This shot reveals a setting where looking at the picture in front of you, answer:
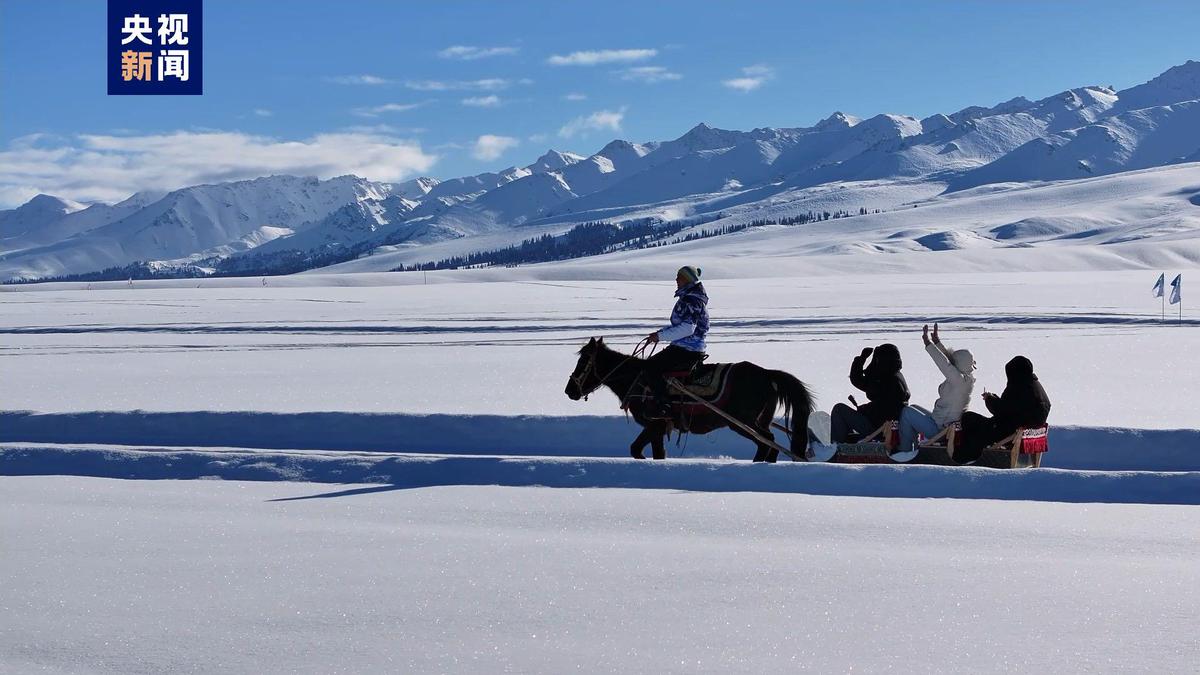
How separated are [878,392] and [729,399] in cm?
137

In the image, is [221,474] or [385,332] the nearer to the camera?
[221,474]

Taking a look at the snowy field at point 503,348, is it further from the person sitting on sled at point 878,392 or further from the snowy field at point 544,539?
the person sitting on sled at point 878,392

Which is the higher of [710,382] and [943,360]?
[943,360]

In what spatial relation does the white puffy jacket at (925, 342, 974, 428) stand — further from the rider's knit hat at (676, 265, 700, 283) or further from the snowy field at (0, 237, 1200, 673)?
the rider's knit hat at (676, 265, 700, 283)

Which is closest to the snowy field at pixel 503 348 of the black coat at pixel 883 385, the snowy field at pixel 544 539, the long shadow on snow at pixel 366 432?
the snowy field at pixel 544 539

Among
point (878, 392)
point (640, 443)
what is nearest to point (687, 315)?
point (640, 443)

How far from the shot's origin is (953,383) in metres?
9.50

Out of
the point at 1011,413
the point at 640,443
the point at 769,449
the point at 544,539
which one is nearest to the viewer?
the point at 544,539

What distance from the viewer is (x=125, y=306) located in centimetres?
4766

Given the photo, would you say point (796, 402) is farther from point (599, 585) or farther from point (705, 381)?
point (599, 585)

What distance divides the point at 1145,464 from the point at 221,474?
29.6ft

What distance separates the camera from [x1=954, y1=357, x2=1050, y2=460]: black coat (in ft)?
30.1

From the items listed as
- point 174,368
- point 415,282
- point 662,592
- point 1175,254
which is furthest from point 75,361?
point 1175,254

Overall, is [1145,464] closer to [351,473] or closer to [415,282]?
[351,473]
